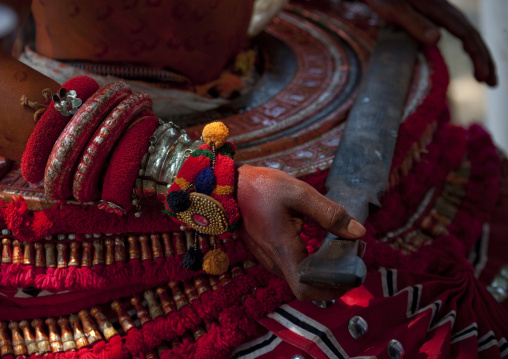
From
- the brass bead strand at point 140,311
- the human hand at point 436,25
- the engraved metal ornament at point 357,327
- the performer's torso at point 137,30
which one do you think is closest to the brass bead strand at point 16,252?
the brass bead strand at point 140,311

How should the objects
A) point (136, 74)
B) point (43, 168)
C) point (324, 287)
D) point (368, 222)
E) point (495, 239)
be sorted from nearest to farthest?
point (324, 287) → point (43, 168) → point (368, 222) → point (136, 74) → point (495, 239)

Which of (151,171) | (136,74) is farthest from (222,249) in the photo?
(136,74)

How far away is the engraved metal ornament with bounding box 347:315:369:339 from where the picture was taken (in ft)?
2.79

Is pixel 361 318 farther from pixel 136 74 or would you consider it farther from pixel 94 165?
pixel 136 74

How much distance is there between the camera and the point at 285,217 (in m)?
0.79

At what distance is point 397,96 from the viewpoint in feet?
3.96

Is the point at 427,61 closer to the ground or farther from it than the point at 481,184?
farther from it

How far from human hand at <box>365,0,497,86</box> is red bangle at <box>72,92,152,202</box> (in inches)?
35.5

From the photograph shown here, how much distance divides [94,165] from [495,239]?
104 centimetres

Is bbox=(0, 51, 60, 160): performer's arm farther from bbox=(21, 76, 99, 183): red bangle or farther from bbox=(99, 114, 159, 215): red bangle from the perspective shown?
bbox=(99, 114, 159, 215): red bangle

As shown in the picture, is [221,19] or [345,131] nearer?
[345,131]

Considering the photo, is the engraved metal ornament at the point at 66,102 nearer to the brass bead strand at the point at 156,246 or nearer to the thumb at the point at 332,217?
the brass bead strand at the point at 156,246

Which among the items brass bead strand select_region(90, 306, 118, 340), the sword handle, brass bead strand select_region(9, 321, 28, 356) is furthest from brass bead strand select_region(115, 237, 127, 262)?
the sword handle

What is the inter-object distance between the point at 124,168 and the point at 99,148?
0.05 metres
